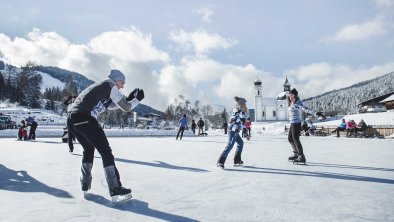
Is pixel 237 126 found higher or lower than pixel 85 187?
higher

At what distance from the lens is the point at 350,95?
160 meters

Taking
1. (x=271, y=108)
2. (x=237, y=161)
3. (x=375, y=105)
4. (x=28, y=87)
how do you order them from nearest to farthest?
(x=237, y=161) < (x=375, y=105) < (x=28, y=87) < (x=271, y=108)

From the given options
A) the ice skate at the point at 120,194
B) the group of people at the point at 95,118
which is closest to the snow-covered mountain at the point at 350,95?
the group of people at the point at 95,118

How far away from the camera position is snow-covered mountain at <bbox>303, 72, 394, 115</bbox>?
485 feet

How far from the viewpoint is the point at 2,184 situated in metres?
4.70

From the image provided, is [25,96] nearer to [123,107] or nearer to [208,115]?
[208,115]

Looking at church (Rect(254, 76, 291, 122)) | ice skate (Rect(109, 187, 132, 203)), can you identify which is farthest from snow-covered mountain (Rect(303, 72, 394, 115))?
ice skate (Rect(109, 187, 132, 203))

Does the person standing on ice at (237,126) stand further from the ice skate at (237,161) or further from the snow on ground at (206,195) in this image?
the snow on ground at (206,195)

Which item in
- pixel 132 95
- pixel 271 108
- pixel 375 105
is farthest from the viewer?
pixel 271 108

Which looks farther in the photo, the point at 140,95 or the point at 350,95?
the point at 350,95

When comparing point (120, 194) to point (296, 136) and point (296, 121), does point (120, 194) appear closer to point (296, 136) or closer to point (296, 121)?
point (296, 136)

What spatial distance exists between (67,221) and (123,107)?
1.49m

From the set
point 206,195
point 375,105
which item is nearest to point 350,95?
point 375,105

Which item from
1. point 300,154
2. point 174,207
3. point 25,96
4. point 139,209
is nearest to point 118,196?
point 139,209
